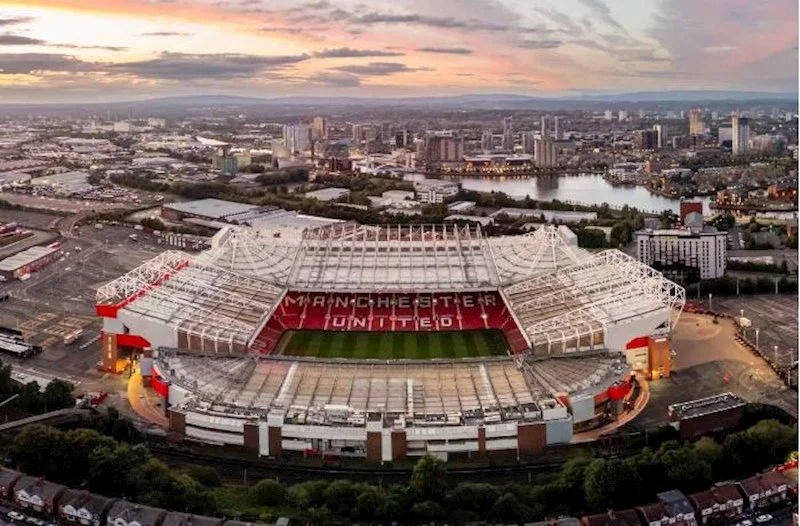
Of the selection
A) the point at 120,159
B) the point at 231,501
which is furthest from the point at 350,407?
the point at 120,159

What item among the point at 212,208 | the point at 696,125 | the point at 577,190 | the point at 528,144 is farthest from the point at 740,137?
the point at 212,208

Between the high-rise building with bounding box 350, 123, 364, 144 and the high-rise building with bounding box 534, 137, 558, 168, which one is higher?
the high-rise building with bounding box 350, 123, 364, 144

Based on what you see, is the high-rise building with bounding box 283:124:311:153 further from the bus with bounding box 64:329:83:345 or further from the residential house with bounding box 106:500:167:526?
the residential house with bounding box 106:500:167:526

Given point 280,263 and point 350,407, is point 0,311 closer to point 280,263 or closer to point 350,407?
point 280,263

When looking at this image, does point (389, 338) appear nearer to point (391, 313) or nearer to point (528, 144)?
point (391, 313)

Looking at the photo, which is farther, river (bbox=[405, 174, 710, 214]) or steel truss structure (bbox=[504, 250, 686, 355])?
river (bbox=[405, 174, 710, 214])

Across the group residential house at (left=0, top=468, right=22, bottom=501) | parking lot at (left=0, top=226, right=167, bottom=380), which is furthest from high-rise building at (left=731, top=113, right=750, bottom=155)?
residential house at (left=0, top=468, right=22, bottom=501)

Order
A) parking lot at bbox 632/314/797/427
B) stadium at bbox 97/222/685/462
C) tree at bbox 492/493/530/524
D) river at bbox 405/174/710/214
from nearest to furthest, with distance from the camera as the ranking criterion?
1. tree at bbox 492/493/530/524
2. stadium at bbox 97/222/685/462
3. parking lot at bbox 632/314/797/427
4. river at bbox 405/174/710/214

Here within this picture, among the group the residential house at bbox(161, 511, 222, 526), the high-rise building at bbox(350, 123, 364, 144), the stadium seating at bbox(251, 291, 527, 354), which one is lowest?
the residential house at bbox(161, 511, 222, 526)

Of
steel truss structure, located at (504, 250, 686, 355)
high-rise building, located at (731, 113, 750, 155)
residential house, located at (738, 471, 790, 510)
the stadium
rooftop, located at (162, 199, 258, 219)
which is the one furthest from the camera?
high-rise building, located at (731, 113, 750, 155)
